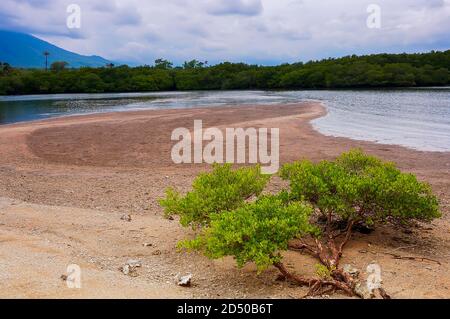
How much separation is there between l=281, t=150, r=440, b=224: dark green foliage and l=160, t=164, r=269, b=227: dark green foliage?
0.86 meters

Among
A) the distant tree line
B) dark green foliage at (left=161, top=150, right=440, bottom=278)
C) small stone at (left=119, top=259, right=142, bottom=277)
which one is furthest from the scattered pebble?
the distant tree line

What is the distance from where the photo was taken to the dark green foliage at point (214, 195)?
820cm

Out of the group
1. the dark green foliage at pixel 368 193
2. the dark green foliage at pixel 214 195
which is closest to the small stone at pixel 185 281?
the dark green foliage at pixel 214 195

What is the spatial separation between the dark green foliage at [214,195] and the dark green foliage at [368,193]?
2.83 feet

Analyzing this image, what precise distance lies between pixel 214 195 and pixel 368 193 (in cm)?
269

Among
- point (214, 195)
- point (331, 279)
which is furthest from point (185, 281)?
point (331, 279)

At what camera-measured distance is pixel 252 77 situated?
377ft

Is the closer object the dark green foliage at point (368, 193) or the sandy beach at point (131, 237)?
Result: the sandy beach at point (131, 237)

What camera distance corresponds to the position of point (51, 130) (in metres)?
28.1

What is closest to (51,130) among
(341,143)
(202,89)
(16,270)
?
(341,143)

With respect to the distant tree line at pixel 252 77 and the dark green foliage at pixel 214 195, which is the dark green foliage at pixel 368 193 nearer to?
the dark green foliage at pixel 214 195

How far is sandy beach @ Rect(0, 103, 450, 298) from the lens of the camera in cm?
670

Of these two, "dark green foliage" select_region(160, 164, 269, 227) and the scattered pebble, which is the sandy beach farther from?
"dark green foliage" select_region(160, 164, 269, 227)
